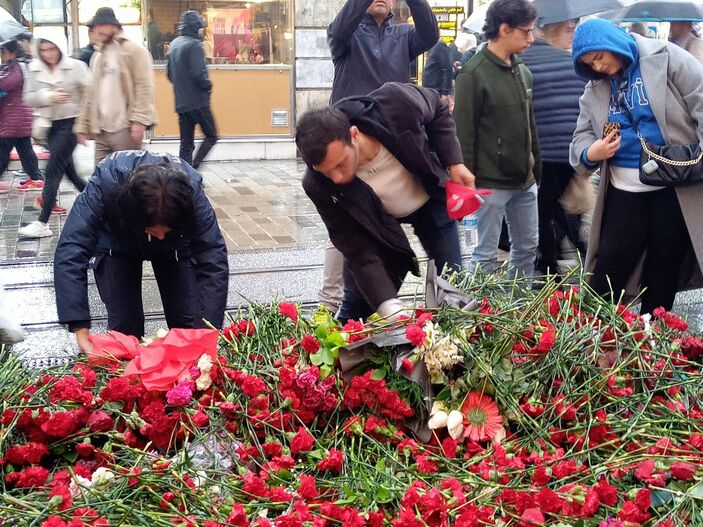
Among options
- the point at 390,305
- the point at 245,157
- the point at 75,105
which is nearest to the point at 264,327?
the point at 390,305

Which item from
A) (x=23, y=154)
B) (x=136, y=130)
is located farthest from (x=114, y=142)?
(x=23, y=154)

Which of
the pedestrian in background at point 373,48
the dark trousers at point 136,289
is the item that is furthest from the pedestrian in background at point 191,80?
the dark trousers at point 136,289

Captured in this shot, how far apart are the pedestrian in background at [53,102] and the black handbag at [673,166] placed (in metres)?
5.05

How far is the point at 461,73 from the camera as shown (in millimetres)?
4828

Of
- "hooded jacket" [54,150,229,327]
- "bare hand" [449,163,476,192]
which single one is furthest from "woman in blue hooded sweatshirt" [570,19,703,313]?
"hooded jacket" [54,150,229,327]

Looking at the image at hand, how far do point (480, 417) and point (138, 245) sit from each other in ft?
6.46

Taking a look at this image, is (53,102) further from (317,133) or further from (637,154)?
(637,154)

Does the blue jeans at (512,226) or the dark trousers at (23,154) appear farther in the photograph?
the dark trousers at (23,154)

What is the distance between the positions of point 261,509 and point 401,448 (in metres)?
0.42

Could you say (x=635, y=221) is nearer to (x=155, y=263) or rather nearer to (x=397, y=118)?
(x=397, y=118)

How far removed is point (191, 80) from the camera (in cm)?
921

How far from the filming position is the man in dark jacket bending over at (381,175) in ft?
10.1

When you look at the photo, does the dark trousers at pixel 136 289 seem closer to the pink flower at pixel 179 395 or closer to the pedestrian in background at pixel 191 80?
the pink flower at pixel 179 395

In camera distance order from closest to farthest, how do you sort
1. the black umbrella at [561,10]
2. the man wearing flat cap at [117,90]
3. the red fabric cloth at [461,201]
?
the red fabric cloth at [461,201] → the black umbrella at [561,10] → the man wearing flat cap at [117,90]
